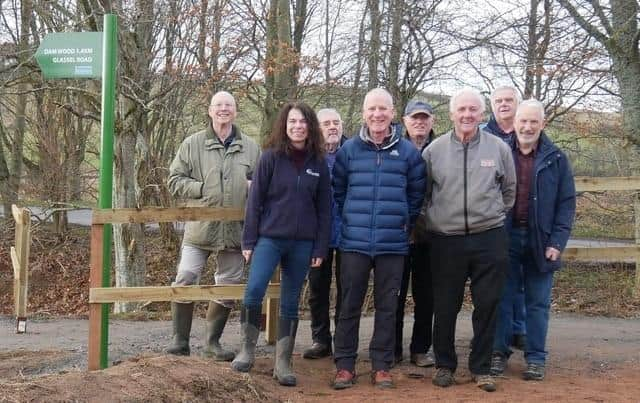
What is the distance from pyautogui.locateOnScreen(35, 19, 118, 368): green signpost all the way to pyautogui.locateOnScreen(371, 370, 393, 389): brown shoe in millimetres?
1972

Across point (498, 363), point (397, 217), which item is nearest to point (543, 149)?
point (397, 217)

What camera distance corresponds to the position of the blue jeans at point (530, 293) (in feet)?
17.3

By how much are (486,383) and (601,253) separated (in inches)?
83.6

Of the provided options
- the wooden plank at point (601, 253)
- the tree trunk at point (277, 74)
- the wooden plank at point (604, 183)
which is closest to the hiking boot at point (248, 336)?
the wooden plank at point (601, 253)

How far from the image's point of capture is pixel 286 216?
4879 millimetres

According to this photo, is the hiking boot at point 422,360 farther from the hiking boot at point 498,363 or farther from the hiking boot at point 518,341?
the hiking boot at point 518,341

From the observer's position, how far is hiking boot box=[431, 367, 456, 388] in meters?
5.06

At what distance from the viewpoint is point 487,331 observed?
16.5 feet

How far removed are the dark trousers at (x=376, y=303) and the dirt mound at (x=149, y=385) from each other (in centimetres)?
65

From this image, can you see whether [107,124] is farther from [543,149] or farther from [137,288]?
[543,149]

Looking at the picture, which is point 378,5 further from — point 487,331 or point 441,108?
point 487,331

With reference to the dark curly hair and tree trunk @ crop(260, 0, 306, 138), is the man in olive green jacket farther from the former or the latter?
tree trunk @ crop(260, 0, 306, 138)

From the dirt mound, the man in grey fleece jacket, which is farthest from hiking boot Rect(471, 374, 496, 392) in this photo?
the dirt mound

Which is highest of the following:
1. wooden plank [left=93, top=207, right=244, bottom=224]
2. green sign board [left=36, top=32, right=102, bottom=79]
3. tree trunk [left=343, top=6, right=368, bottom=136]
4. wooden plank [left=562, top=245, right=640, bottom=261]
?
tree trunk [left=343, top=6, right=368, bottom=136]
